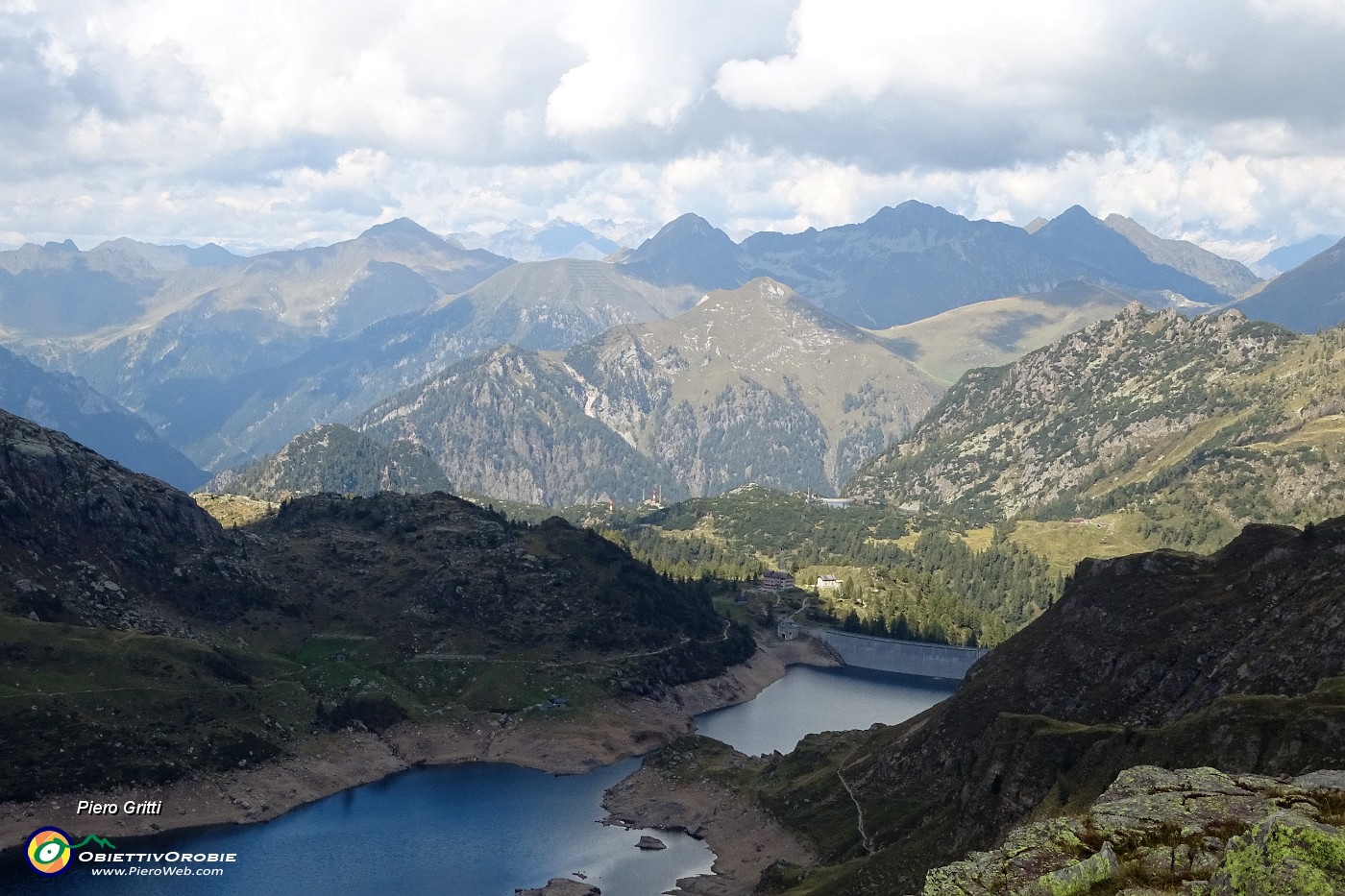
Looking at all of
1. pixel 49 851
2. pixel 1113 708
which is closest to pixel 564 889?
pixel 49 851

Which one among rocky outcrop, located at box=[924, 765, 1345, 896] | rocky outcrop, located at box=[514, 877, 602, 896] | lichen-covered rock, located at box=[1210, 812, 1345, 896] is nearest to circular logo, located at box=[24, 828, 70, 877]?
rocky outcrop, located at box=[514, 877, 602, 896]

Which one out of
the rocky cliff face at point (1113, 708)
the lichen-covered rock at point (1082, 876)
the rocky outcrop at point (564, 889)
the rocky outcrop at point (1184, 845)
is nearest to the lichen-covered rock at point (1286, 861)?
the rocky outcrop at point (1184, 845)

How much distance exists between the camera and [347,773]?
656 feet

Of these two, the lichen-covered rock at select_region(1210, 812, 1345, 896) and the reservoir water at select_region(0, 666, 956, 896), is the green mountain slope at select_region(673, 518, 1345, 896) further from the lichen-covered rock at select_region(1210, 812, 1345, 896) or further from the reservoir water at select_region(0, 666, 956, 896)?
the lichen-covered rock at select_region(1210, 812, 1345, 896)

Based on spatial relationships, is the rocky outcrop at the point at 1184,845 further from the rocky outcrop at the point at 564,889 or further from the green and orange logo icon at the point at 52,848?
the green and orange logo icon at the point at 52,848

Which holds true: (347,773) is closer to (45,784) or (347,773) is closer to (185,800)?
(185,800)

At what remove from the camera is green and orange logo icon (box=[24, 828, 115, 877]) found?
488 ft

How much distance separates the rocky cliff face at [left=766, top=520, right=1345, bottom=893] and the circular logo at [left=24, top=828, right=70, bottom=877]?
91483 mm

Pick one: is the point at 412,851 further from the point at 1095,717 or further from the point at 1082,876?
the point at 1082,876

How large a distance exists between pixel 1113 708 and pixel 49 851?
5082 inches

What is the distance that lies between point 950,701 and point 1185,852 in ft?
382

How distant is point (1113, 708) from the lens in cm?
15250

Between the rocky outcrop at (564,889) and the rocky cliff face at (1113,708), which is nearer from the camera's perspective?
the rocky cliff face at (1113,708)

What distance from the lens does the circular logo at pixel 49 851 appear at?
488 ft
